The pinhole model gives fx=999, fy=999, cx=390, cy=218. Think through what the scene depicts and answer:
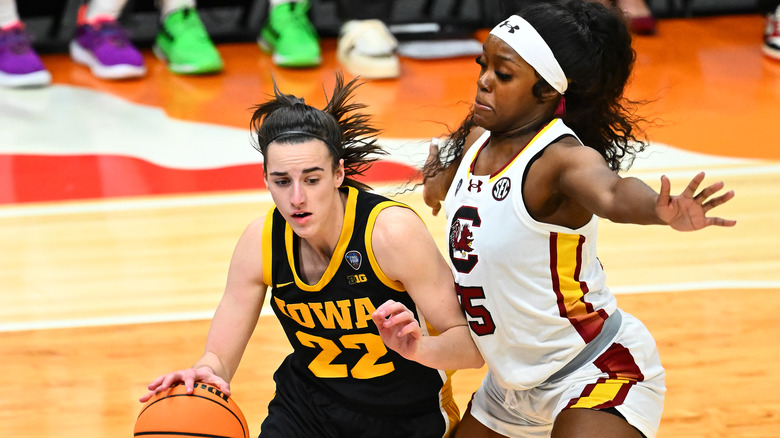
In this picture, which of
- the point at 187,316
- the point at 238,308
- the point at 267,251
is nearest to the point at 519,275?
the point at 267,251

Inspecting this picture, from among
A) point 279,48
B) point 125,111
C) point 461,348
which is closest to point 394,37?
point 279,48

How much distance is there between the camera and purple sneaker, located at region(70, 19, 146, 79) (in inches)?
280

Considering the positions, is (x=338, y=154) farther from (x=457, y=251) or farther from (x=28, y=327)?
(x=28, y=327)

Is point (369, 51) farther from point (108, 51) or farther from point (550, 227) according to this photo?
point (550, 227)

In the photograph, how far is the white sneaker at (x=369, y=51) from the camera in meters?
7.14

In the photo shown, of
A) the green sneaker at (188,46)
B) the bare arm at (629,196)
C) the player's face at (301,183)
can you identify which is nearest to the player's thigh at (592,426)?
the bare arm at (629,196)

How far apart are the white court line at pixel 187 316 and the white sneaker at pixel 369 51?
2973 mm

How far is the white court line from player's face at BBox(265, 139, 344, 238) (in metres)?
1.72

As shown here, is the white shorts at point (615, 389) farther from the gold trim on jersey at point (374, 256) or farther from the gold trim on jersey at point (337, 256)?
the gold trim on jersey at point (337, 256)

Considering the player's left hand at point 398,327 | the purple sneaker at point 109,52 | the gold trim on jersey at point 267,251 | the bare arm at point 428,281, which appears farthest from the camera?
the purple sneaker at point 109,52

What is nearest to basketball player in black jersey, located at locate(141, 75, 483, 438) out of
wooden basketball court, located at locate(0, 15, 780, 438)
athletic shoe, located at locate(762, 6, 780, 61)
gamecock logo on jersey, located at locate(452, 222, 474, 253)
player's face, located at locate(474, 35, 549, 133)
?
gamecock logo on jersey, located at locate(452, 222, 474, 253)

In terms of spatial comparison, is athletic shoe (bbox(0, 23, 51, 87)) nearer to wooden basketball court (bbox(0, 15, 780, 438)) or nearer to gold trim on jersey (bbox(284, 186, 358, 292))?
wooden basketball court (bbox(0, 15, 780, 438))

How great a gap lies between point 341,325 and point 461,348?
0.38 metres

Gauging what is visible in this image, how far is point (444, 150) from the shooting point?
130 inches
